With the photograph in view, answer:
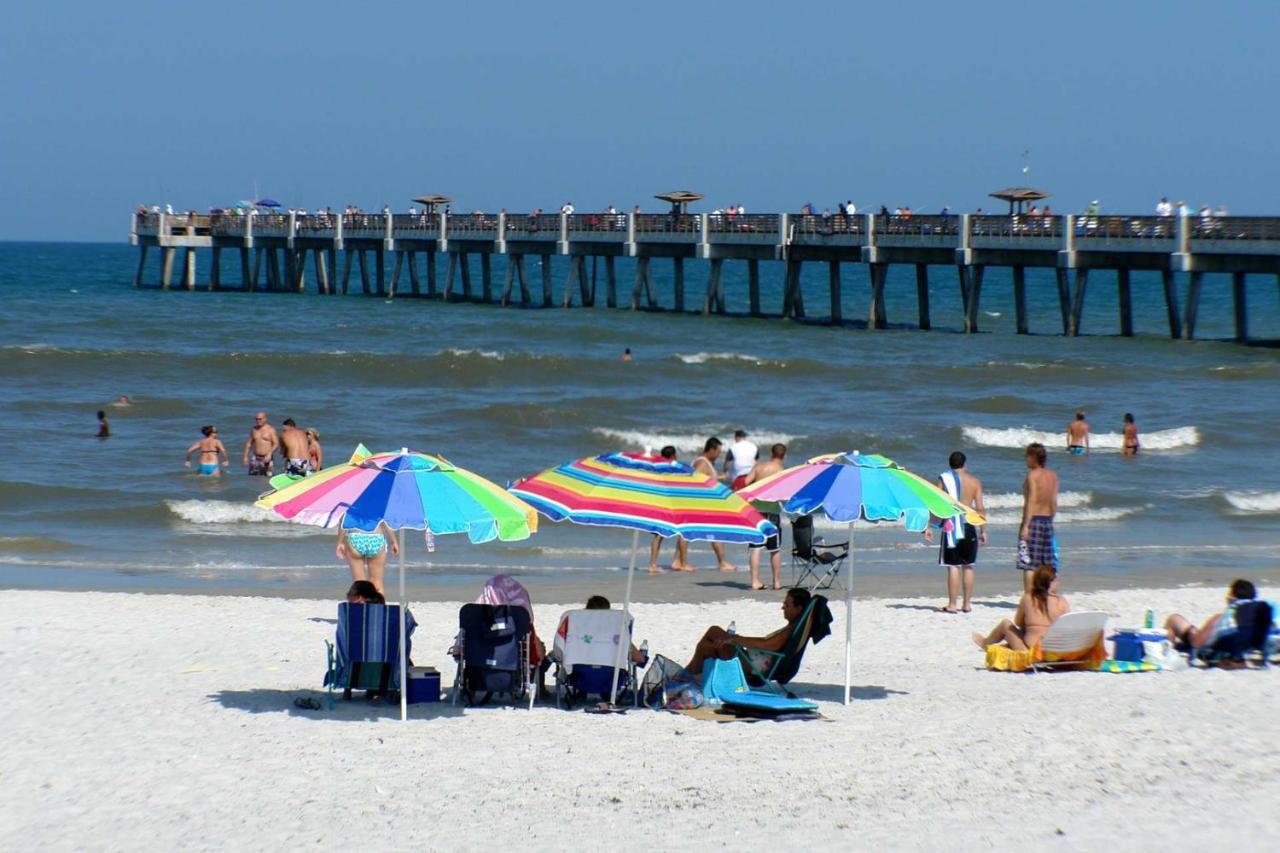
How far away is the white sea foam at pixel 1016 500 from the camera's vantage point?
18.2 metres

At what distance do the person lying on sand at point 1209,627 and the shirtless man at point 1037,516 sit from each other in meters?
1.46

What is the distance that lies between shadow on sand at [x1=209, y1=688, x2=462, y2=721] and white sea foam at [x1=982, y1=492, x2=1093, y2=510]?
10.9 meters

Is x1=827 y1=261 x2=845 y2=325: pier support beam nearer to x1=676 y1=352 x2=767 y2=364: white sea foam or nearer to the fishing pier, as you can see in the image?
the fishing pier

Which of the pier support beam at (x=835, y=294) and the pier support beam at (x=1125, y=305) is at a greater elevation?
the pier support beam at (x=835, y=294)

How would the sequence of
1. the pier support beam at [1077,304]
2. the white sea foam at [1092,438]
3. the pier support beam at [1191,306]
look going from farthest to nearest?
the pier support beam at [1077,304] → the pier support beam at [1191,306] → the white sea foam at [1092,438]

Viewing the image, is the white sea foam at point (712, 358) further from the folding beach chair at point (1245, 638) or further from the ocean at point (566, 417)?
the folding beach chair at point (1245, 638)

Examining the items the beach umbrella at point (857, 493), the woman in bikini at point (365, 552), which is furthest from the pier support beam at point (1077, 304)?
the beach umbrella at point (857, 493)

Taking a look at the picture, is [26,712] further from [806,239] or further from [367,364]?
[806,239]

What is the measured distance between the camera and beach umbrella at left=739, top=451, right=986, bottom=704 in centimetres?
782

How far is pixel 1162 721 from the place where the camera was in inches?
316

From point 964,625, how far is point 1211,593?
2680 mm

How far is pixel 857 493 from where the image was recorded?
788cm

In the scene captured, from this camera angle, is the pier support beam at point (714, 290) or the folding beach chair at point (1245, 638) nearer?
the folding beach chair at point (1245, 638)

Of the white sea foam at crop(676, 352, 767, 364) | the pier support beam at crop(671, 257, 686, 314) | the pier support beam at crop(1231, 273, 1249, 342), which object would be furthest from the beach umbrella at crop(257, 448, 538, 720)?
the pier support beam at crop(671, 257, 686, 314)
